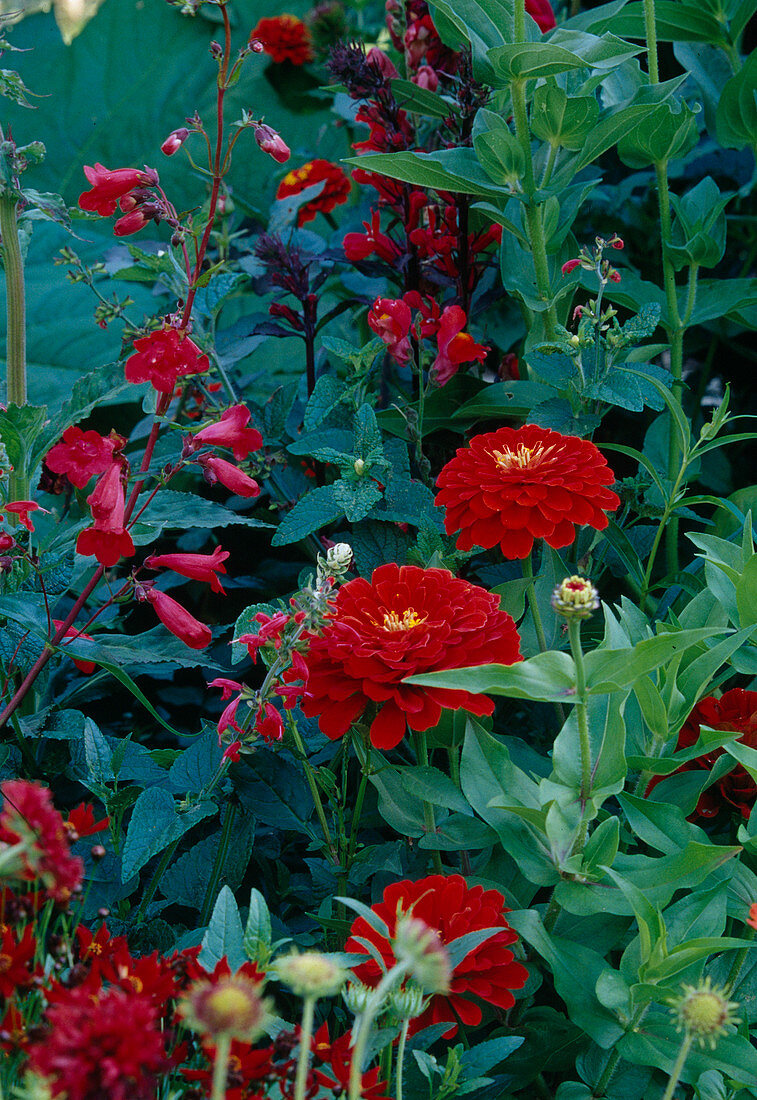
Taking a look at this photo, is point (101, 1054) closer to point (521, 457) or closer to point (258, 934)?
point (258, 934)

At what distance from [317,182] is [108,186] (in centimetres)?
54

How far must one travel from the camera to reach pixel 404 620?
643mm

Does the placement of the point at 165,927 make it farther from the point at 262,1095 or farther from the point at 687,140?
the point at 687,140

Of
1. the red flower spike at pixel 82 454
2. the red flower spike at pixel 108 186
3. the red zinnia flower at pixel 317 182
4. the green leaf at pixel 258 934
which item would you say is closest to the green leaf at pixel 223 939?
the green leaf at pixel 258 934

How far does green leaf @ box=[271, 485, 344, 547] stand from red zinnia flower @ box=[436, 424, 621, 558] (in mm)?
139

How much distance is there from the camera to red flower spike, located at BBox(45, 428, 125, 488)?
0.74 m

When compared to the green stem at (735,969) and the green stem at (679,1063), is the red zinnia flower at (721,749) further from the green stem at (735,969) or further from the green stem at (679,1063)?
the green stem at (679,1063)

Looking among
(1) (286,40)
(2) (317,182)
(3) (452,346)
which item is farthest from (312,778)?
(1) (286,40)

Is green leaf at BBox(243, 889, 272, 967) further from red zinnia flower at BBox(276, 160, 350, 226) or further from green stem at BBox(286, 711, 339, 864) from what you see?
red zinnia flower at BBox(276, 160, 350, 226)

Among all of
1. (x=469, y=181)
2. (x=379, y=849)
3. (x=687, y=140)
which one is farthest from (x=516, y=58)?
(x=379, y=849)

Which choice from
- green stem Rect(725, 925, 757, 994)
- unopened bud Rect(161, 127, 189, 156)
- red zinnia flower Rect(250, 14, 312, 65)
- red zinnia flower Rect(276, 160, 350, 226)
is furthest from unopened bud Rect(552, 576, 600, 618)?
red zinnia flower Rect(250, 14, 312, 65)

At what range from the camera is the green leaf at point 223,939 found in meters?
0.54

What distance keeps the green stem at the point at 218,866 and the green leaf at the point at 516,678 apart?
269 millimetres

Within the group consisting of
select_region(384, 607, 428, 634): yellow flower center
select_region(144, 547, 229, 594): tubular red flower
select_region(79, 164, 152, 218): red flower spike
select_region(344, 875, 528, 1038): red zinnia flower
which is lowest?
select_region(344, 875, 528, 1038): red zinnia flower
